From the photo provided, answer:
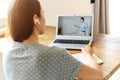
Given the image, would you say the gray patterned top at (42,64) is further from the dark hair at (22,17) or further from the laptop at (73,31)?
the laptop at (73,31)

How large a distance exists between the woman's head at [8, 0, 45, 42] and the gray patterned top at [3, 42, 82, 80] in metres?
0.06

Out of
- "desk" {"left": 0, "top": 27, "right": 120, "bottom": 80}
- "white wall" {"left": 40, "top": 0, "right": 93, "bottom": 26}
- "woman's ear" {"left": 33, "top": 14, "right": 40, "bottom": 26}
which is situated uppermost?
"white wall" {"left": 40, "top": 0, "right": 93, "bottom": 26}

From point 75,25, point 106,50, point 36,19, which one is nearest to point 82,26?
point 75,25

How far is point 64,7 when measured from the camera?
2.49 m

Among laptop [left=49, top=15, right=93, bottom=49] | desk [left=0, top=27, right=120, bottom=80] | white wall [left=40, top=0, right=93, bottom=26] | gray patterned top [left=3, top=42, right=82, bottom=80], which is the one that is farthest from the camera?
white wall [left=40, top=0, right=93, bottom=26]

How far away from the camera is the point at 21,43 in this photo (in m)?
1.14

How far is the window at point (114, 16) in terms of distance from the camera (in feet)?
9.61

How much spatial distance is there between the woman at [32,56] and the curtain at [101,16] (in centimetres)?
172

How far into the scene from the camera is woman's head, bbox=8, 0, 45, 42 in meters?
1.10

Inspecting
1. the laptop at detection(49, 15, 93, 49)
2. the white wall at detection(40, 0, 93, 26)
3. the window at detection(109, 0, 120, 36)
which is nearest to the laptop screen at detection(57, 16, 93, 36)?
the laptop at detection(49, 15, 93, 49)

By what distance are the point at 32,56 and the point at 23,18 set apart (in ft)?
0.58

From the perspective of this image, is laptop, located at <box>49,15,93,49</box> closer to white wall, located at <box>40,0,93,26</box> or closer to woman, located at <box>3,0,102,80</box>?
white wall, located at <box>40,0,93,26</box>

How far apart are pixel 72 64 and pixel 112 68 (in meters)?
0.47

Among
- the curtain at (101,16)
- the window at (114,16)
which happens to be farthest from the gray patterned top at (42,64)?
the window at (114,16)
